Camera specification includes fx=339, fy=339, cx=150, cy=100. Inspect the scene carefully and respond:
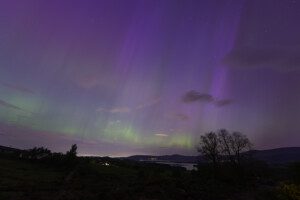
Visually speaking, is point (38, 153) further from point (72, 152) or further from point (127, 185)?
point (127, 185)

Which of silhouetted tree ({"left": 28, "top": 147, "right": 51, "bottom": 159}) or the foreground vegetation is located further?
silhouetted tree ({"left": 28, "top": 147, "right": 51, "bottom": 159})

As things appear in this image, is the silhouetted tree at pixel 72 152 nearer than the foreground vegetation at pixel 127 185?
No

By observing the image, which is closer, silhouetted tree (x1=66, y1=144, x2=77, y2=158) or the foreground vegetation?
the foreground vegetation

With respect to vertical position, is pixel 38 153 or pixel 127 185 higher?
pixel 38 153

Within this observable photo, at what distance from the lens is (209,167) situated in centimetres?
8944

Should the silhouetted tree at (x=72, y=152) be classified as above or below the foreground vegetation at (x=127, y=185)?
above

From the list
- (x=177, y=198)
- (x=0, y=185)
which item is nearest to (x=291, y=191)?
(x=177, y=198)

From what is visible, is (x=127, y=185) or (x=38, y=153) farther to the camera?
(x=38, y=153)

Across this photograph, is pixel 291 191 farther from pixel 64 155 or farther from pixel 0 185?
pixel 64 155

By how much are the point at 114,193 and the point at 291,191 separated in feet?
63.1

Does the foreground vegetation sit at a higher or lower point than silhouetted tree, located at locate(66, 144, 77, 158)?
lower

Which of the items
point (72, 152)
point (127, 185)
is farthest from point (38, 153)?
point (127, 185)

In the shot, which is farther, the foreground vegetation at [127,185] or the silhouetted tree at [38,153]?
the silhouetted tree at [38,153]

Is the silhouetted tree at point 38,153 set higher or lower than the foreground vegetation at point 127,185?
higher
